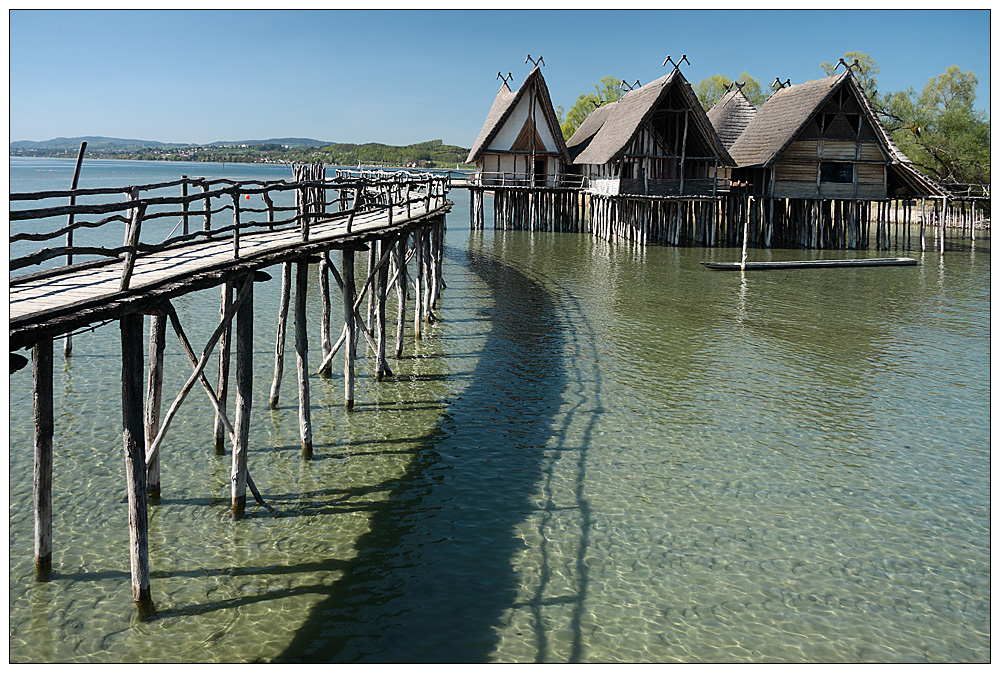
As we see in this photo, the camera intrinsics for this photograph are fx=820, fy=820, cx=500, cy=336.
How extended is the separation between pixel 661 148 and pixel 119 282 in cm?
2906

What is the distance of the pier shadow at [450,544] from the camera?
583cm

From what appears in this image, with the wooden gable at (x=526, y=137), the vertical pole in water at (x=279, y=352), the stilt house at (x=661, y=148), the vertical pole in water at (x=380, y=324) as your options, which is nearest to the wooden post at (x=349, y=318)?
the vertical pole in water at (x=279, y=352)

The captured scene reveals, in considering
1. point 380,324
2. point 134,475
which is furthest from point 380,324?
point 134,475

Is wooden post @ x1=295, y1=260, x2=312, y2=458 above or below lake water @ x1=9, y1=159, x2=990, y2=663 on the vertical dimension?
above

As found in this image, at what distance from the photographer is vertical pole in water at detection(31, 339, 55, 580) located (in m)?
6.02

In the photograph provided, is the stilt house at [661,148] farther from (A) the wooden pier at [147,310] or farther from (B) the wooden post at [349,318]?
(B) the wooden post at [349,318]

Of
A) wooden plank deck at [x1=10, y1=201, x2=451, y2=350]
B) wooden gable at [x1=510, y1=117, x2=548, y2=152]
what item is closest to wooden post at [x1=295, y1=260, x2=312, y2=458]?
wooden plank deck at [x1=10, y1=201, x2=451, y2=350]

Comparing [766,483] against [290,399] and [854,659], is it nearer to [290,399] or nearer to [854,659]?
[854,659]

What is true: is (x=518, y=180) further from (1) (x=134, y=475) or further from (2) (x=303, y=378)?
(1) (x=134, y=475)

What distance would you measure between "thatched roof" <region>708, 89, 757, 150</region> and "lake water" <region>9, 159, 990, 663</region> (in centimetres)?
2346

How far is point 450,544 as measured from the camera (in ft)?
23.8

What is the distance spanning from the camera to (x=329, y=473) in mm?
8672

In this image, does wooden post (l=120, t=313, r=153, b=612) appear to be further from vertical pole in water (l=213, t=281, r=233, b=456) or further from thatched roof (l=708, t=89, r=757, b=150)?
thatched roof (l=708, t=89, r=757, b=150)

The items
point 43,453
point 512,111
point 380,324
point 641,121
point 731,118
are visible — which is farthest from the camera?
point 731,118
